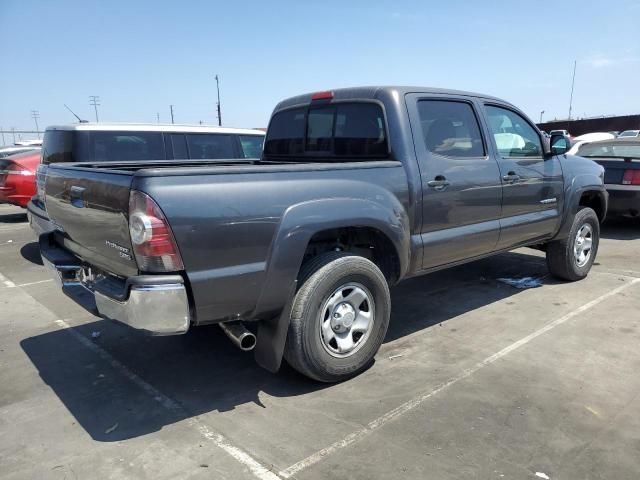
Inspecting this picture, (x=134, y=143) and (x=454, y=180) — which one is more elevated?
(x=134, y=143)

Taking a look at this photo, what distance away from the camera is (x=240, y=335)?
10.0ft

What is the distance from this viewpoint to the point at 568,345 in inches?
161

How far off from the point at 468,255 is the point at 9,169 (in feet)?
28.2

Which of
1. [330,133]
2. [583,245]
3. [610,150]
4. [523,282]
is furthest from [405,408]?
[610,150]

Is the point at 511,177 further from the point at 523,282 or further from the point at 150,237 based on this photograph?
the point at 150,237

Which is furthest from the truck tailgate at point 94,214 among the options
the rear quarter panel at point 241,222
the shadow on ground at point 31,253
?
the shadow on ground at point 31,253

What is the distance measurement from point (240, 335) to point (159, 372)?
3.44ft

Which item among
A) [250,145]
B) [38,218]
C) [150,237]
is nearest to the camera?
[150,237]

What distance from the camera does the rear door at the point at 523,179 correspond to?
4.71 meters

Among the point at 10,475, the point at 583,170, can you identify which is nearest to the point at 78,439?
the point at 10,475

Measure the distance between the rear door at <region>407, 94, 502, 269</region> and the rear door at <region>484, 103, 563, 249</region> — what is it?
0.61 feet

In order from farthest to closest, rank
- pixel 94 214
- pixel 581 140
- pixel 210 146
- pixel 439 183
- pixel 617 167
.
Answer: pixel 581 140, pixel 617 167, pixel 210 146, pixel 439 183, pixel 94 214

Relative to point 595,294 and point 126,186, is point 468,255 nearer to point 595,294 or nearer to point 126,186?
point 595,294

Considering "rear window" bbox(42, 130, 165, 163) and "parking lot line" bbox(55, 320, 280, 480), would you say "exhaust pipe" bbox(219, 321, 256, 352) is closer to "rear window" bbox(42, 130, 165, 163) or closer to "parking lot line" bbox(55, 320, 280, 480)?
"parking lot line" bbox(55, 320, 280, 480)
